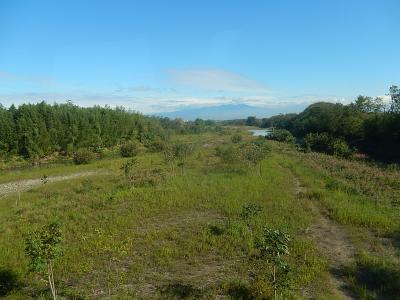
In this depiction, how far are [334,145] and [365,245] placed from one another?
1385 inches

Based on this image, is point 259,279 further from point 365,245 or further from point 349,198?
point 349,198

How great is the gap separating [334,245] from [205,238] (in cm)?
474

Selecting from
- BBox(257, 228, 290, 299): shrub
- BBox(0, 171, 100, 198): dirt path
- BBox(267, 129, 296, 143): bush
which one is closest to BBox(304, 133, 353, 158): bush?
BBox(267, 129, 296, 143): bush

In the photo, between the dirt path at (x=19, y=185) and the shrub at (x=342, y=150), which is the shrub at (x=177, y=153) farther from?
the shrub at (x=342, y=150)

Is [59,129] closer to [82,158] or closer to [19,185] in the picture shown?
[82,158]

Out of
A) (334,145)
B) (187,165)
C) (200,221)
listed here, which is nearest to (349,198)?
(200,221)

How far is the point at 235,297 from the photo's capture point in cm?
933

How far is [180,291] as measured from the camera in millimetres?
9766

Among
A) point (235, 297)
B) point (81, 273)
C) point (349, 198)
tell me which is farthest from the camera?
point (349, 198)

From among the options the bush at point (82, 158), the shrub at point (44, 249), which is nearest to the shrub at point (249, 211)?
the shrub at point (44, 249)

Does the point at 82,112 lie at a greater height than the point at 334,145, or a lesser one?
greater

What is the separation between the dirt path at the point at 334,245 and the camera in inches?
404

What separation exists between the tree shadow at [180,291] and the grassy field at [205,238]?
3cm

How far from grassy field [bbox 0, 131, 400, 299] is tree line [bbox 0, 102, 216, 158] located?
2823 centimetres
